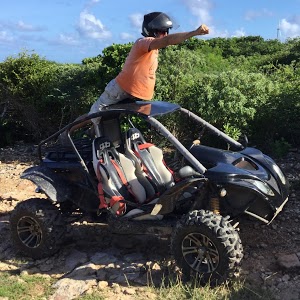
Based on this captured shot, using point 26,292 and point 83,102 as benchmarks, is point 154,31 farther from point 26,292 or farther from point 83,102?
point 83,102

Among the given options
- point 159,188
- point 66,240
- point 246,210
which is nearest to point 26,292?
point 66,240

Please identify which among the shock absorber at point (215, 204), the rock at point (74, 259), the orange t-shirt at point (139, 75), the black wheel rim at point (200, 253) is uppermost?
the orange t-shirt at point (139, 75)

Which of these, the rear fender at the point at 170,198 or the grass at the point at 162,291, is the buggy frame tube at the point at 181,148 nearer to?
the rear fender at the point at 170,198

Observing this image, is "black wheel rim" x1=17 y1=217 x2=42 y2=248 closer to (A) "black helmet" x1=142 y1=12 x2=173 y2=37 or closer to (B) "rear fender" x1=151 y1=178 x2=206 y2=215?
(B) "rear fender" x1=151 y1=178 x2=206 y2=215

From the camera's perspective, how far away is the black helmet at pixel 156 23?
4.87 meters

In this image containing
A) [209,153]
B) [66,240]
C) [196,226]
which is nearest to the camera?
[196,226]

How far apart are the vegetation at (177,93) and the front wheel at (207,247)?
12.2ft

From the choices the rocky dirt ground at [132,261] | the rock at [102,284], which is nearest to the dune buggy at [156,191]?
the rocky dirt ground at [132,261]

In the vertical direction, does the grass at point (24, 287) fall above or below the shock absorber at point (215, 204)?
below

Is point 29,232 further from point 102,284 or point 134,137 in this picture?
point 134,137

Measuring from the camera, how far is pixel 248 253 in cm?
513

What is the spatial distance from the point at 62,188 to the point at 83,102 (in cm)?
497

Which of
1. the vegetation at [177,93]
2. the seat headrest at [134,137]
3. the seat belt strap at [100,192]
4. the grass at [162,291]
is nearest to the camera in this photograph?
the grass at [162,291]

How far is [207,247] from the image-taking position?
4.40 metres
